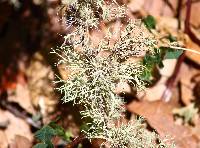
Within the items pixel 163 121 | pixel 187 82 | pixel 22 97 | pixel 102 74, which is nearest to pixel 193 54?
pixel 187 82

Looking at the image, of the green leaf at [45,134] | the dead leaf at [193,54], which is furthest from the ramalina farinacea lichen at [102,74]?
the dead leaf at [193,54]

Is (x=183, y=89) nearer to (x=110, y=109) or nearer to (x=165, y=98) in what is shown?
(x=165, y=98)

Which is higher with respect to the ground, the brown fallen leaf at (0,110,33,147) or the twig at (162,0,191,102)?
the twig at (162,0,191,102)

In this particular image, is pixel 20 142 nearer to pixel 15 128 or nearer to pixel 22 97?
pixel 15 128

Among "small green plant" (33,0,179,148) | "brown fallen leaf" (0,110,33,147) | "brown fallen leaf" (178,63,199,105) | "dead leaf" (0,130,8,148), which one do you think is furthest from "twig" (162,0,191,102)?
"dead leaf" (0,130,8,148)

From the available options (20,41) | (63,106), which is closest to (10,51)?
(20,41)

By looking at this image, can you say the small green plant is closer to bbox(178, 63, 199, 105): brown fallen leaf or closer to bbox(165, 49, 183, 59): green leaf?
bbox(165, 49, 183, 59): green leaf
